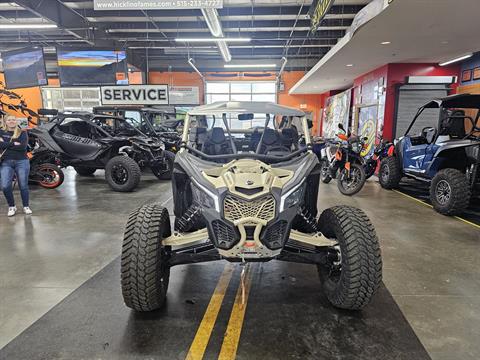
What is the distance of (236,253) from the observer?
7.24 ft

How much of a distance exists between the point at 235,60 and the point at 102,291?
18109 mm

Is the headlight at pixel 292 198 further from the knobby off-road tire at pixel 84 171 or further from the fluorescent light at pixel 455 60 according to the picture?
the fluorescent light at pixel 455 60

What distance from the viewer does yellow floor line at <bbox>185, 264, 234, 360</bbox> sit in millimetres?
2166

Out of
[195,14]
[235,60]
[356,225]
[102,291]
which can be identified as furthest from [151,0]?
[235,60]

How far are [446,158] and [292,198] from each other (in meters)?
5.12

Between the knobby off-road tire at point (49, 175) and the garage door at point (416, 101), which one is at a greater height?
the garage door at point (416, 101)

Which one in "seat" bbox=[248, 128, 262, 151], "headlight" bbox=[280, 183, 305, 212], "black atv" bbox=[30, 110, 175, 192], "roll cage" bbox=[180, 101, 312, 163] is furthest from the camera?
"black atv" bbox=[30, 110, 175, 192]

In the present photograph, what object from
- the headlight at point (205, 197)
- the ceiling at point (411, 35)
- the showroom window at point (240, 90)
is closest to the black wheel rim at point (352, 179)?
the ceiling at point (411, 35)

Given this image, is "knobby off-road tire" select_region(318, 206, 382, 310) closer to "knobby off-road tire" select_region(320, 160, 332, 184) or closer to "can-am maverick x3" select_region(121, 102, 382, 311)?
"can-am maverick x3" select_region(121, 102, 382, 311)

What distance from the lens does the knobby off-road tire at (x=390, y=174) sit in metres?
7.77

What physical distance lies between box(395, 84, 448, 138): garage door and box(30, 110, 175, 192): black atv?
290 inches

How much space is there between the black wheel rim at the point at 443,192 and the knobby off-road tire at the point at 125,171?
19.5ft

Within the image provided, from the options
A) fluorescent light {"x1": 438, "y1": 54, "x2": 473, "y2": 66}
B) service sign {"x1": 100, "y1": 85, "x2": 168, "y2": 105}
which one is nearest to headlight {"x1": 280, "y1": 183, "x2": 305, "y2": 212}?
fluorescent light {"x1": 438, "y1": 54, "x2": 473, "y2": 66}

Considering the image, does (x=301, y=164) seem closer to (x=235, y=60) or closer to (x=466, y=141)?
(x=466, y=141)
